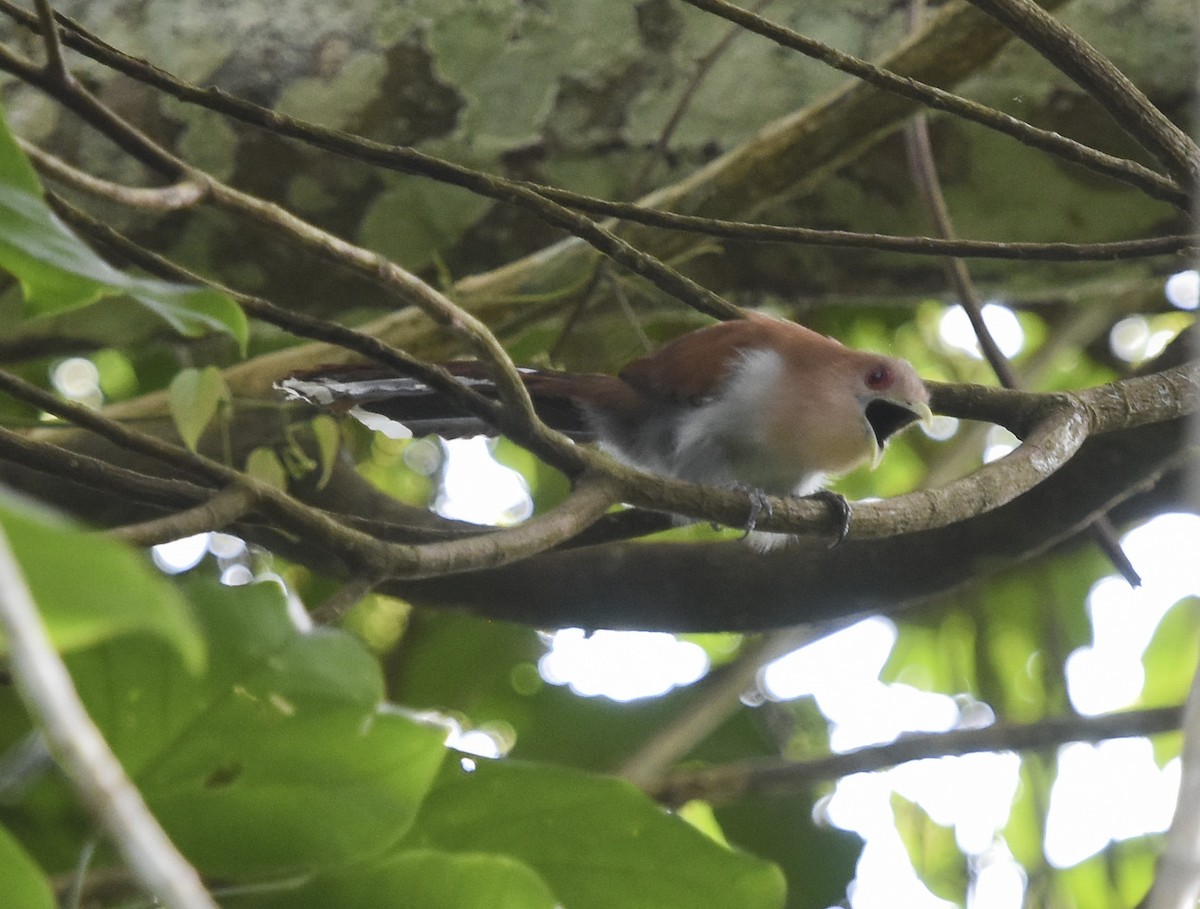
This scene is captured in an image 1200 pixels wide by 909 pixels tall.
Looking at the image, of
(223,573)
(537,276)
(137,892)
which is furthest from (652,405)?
(137,892)

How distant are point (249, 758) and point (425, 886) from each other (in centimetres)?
19

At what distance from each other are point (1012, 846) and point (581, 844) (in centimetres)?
197

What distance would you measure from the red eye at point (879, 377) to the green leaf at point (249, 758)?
5.13ft

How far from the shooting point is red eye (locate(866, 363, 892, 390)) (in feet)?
8.16

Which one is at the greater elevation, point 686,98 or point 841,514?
point 686,98

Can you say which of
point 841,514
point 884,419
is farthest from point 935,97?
point 884,419

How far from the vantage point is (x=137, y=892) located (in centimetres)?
115

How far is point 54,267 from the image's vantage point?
1042 millimetres

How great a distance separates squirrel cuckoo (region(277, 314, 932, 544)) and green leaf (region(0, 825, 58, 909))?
166 centimetres

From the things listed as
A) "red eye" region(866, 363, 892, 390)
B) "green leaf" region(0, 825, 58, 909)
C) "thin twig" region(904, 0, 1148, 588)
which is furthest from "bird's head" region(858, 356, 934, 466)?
"green leaf" region(0, 825, 58, 909)

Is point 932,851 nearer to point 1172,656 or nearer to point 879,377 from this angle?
point 1172,656

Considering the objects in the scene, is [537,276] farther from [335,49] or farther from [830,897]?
[830,897]

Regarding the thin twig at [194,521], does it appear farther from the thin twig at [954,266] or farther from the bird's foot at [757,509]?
the thin twig at [954,266]

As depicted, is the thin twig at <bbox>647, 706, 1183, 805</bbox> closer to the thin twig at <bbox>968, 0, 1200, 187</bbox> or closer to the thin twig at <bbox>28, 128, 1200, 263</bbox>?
the thin twig at <bbox>28, 128, 1200, 263</bbox>
